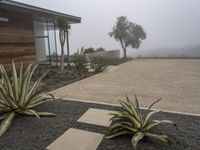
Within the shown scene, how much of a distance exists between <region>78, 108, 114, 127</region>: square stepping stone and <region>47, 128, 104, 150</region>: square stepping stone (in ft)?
1.27

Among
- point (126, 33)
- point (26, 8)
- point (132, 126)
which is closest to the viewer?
point (132, 126)

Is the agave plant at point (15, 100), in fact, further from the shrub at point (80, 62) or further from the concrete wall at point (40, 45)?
the concrete wall at point (40, 45)

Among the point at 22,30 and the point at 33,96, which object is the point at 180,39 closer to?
the point at 22,30

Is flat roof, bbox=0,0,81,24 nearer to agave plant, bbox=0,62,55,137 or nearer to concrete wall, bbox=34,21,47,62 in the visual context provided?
concrete wall, bbox=34,21,47,62

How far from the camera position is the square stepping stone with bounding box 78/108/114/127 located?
3.32 metres

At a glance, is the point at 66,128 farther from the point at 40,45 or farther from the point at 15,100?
the point at 40,45

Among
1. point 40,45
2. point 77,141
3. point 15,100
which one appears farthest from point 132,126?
point 40,45

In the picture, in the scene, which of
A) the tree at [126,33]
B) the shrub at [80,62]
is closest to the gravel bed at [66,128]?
the shrub at [80,62]

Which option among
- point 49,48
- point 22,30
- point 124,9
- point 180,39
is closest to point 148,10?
point 124,9

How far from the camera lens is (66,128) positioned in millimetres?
3105

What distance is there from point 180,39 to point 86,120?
1504 inches

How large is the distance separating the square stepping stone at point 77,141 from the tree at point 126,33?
1920cm

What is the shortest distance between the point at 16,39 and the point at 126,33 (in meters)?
15.1

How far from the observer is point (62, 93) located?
219 inches
